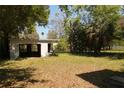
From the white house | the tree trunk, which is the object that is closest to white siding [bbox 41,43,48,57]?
the white house

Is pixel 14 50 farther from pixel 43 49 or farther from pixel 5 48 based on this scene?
pixel 43 49

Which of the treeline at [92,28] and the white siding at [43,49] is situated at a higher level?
the treeline at [92,28]

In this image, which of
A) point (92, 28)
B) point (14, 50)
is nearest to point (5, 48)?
point (14, 50)

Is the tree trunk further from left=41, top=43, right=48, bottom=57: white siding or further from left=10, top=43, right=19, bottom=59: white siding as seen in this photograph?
left=41, top=43, right=48, bottom=57: white siding

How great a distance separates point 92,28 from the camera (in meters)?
39.2

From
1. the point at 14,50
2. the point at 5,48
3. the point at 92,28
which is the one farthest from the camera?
the point at 92,28

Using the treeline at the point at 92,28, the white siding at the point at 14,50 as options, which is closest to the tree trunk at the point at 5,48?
the white siding at the point at 14,50

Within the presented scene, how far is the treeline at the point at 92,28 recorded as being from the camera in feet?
122

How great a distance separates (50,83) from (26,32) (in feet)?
63.1

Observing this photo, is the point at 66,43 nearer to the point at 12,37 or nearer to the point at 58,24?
the point at 12,37

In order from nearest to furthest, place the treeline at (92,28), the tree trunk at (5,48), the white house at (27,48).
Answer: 1. the tree trunk at (5,48)
2. the white house at (27,48)
3. the treeline at (92,28)

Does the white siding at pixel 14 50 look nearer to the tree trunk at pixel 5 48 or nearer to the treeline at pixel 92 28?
the tree trunk at pixel 5 48

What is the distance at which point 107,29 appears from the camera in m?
36.8
